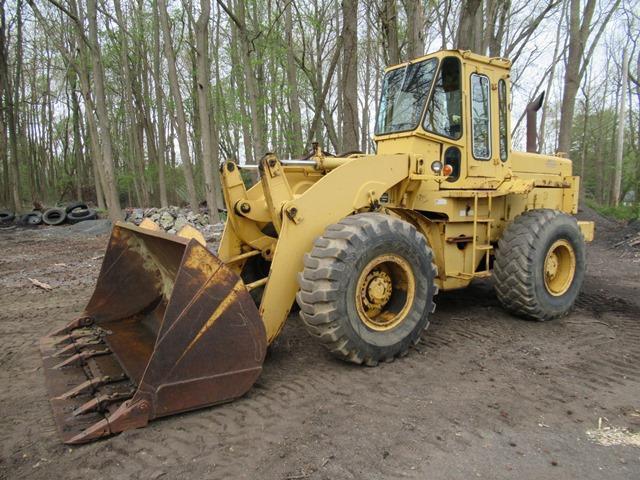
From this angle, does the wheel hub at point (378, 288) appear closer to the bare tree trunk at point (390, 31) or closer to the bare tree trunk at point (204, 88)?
the bare tree trunk at point (390, 31)

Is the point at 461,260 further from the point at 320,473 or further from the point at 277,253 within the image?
the point at 320,473

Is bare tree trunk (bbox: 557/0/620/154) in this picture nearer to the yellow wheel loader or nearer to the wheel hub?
the yellow wheel loader

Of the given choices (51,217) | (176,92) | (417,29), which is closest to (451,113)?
(417,29)

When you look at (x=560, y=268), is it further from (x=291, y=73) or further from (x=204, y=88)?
(x=291, y=73)

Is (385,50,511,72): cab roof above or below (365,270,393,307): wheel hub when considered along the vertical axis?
above

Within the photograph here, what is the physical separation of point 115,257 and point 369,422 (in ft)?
9.88

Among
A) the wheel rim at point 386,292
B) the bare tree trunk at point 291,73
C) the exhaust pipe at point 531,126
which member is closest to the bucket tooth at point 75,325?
the wheel rim at point 386,292

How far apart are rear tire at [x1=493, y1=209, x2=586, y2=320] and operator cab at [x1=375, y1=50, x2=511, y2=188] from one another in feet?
2.25

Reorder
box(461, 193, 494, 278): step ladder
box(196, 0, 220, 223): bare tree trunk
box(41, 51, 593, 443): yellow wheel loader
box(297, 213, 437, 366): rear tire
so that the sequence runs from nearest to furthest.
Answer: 1. box(41, 51, 593, 443): yellow wheel loader
2. box(297, 213, 437, 366): rear tire
3. box(461, 193, 494, 278): step ladder
4. box(196, 0, 220, 223): bare tree trunk

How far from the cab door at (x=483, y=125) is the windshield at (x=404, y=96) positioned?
48 cm

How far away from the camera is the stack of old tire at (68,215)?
17219 millimetres

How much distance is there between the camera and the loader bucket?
9.57 ft

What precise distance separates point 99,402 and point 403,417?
1.98m

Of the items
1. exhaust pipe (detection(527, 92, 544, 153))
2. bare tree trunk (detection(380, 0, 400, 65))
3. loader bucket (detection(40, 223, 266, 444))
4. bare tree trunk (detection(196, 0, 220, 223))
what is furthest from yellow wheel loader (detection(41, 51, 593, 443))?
bare tree trunk (detection(196, 0, 220, 223))
